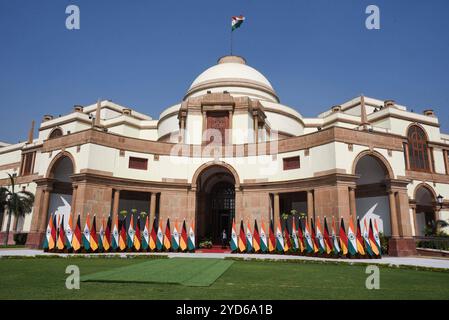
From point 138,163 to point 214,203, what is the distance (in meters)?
8.61

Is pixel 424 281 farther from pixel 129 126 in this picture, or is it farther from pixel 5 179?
pixel 5 179

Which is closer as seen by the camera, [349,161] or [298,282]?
[298,282]

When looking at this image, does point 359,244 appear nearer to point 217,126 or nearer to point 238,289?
point 238,289

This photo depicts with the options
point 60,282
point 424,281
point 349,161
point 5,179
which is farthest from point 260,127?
point 5,179

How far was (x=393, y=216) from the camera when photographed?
84.9 ft

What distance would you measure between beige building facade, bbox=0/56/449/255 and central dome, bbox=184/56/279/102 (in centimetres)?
167

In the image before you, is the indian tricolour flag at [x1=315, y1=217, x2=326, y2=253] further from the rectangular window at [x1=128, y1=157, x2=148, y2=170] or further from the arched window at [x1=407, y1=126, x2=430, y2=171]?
the arched window at [x1=407, y1=126, x2=430, y2=171]

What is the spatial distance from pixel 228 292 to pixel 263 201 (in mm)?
19480

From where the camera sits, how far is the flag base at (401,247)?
24.9 metres

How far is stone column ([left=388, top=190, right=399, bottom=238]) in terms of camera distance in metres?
25.4

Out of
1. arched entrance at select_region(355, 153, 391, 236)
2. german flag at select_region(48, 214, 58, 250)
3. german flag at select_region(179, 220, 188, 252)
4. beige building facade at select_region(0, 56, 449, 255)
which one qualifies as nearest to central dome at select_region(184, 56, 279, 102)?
beige building facade at select_region(0, 56, 449, 255)

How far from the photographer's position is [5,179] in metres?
49.6
